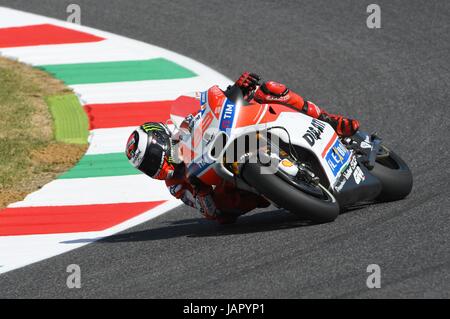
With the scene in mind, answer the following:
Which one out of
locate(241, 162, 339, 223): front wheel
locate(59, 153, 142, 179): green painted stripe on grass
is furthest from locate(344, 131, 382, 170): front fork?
locate(59, 153, 142, 179): green painted stripe on grass

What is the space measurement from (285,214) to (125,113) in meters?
3.83

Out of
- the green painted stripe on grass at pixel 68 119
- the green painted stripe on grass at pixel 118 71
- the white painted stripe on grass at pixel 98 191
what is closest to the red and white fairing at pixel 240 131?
the white painted stripe on grass at pixel 98 191

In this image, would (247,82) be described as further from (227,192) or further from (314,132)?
(227,192)

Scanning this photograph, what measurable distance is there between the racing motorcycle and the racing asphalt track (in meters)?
0.22

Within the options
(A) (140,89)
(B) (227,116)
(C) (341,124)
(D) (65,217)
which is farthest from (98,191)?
(A) (140,89)

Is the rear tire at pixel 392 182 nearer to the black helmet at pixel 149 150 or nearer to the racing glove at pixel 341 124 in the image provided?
the racing glove at pixel 341 124

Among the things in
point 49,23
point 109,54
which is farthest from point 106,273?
point 49,23

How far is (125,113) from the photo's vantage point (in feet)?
38.3

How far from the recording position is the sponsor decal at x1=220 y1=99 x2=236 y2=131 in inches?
299

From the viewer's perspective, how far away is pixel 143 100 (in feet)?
39.5

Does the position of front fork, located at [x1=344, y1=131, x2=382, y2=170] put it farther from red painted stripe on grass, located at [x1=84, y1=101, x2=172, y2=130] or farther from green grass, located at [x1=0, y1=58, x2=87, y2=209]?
red painted stripe on grass, located at [x1=84, y1=101, x2=172, y2=130]

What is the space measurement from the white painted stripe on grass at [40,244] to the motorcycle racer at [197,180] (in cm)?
80

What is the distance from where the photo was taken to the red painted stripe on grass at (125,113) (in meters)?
11.4
